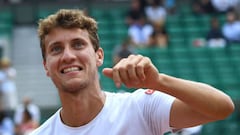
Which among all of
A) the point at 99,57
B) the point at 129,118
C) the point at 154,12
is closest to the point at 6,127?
the point at 154,12

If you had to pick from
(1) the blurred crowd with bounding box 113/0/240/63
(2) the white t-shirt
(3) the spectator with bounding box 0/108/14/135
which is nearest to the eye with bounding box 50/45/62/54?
(2) the white t-shirt

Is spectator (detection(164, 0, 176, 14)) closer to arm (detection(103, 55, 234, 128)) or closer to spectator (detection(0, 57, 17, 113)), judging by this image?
spectator (detection(0, 57, 17, 113))

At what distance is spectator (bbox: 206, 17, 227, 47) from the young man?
12.9 meters

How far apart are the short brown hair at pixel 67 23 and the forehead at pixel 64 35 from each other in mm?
21

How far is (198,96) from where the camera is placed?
3254 mm

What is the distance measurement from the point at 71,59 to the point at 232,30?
1335 cm

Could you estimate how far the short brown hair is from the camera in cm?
374

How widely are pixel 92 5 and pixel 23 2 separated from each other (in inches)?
80.6

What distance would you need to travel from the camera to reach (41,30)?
12.4 ft

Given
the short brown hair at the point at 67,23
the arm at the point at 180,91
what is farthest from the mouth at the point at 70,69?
the arm at the point at 180,91

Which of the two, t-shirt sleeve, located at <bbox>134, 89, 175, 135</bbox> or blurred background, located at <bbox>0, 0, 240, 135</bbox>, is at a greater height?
t-shirt sleeve, located at <bbox>134, 89, 175, 135</bbox>

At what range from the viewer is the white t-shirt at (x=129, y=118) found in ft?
11.6

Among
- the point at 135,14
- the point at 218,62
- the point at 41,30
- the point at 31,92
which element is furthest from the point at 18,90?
the point at 41,30

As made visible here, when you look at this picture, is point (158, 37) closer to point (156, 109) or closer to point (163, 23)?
point (163, 23)
